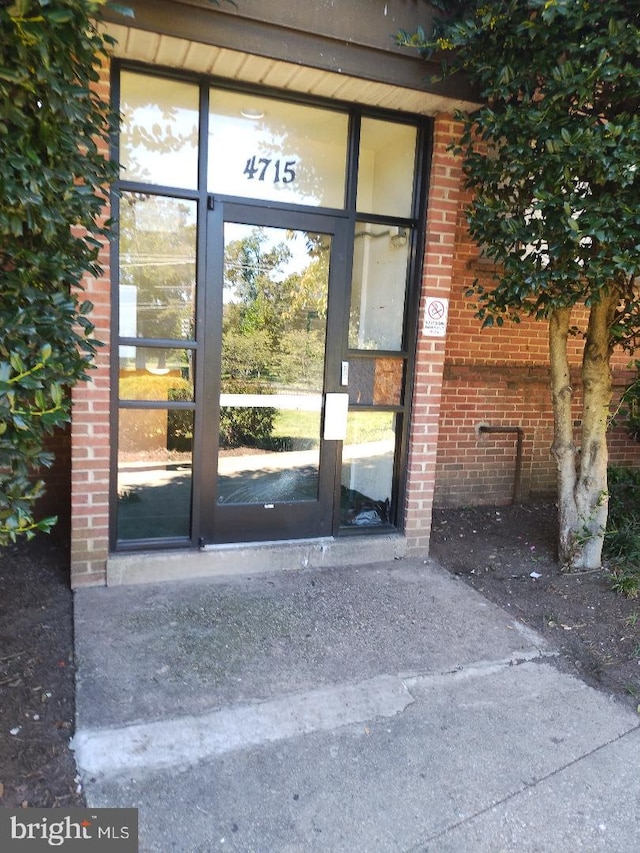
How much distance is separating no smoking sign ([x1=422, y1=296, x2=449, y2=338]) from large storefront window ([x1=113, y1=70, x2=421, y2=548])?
0.14 m

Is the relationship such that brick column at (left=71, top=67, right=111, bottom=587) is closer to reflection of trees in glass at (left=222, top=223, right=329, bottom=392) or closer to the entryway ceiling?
reflection of trees in glass at (left=222, top=223, right=329, bottom=392)

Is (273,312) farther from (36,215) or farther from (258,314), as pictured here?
(36,215)

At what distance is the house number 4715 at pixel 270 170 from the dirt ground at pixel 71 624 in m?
2.93

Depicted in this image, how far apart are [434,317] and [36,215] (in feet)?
9.21

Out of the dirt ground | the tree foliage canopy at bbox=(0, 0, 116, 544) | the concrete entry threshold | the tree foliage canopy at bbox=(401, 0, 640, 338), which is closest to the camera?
the tree foliage canopy at bbox=(0, 0, 116, 544)

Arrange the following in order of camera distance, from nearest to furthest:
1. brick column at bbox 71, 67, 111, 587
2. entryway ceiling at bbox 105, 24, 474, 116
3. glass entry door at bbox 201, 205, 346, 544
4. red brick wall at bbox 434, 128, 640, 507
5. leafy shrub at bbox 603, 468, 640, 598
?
1. entryway ceiling at bbox 105, 24, 474, 116
2. brick column at bbox 71, 67, 111, 587
3. glass entry door at bbox 201, 205, 346, 544
4. leafy shrub at bbox 603, 468, 640, 598
5. red brick wall at bbox 434, 128, 640, 507

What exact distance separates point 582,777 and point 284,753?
1.20 metres

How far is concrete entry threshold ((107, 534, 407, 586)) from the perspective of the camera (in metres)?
3.71

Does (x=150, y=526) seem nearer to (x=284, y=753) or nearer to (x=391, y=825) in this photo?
(x=284, y=753)

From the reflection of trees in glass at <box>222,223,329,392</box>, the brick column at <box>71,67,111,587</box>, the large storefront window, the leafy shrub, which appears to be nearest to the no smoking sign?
the large storefront window

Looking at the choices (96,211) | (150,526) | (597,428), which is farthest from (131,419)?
(597,428)

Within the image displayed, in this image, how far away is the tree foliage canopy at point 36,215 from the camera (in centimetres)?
195

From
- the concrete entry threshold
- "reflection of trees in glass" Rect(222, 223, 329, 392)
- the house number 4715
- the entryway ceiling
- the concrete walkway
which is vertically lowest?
the concrete walkway

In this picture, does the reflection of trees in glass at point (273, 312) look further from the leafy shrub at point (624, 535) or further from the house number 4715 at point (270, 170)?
the leafy shrub at point (624, 535)
